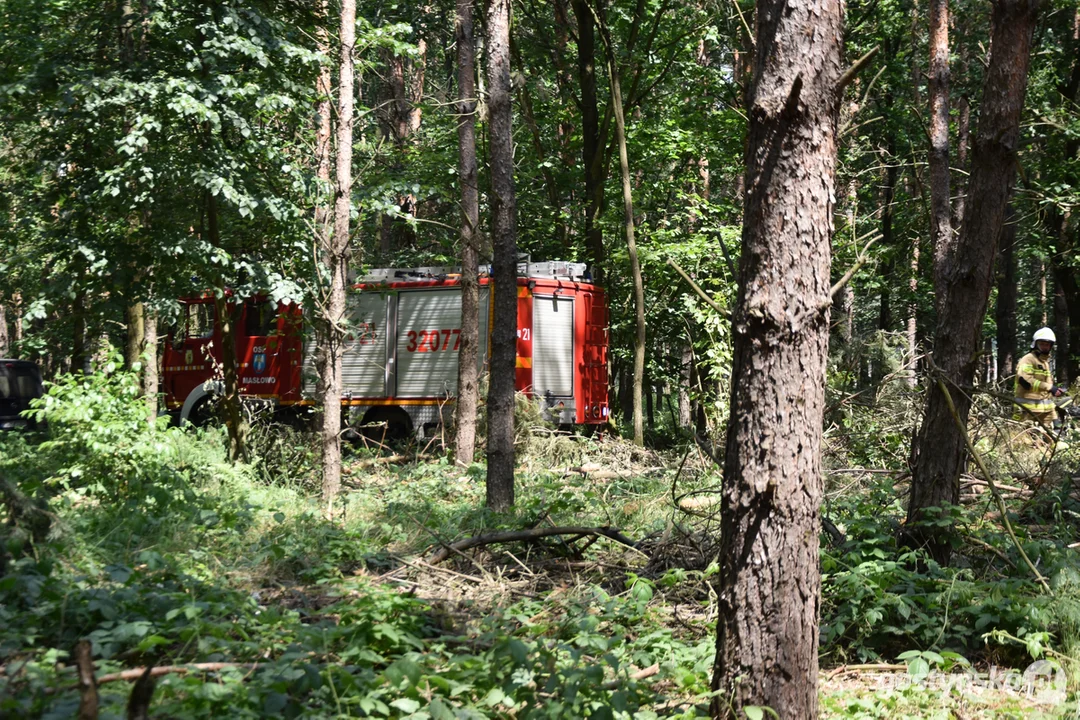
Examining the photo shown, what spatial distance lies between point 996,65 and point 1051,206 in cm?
1260

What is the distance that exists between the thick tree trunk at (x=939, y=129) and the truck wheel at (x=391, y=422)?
28.9 feet

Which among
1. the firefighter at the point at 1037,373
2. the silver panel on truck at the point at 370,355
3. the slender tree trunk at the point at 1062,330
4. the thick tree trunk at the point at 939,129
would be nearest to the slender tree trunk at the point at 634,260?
the silver panel on truck at the point at 370,355

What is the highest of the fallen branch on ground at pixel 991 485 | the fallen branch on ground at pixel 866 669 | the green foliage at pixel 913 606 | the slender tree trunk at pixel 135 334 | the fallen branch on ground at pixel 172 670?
the slender tree trunk at pixel 135 334

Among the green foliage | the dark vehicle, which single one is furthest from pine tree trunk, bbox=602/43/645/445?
the dark vehicle

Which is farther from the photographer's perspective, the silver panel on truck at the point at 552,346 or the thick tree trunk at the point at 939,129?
the silver panel on truck at the point at 552,346

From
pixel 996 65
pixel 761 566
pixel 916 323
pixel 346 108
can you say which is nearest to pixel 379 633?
pixel 761 566

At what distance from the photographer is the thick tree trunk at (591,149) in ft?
58.6

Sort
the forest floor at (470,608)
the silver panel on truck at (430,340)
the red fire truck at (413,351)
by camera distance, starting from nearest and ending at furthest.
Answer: the forest floor at (470,608)
the red fire truck at (413,351)
the silver panel on truck at (430,340)

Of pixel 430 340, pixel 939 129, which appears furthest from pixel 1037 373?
pixel 430 340

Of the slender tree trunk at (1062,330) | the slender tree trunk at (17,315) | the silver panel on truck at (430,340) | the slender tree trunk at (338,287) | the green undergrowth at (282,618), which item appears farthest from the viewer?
the slender tree trunk at (17,315)

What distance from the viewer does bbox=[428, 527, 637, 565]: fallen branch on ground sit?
6.65 meters

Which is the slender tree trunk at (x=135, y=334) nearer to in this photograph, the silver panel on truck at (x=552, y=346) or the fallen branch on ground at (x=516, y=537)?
the silver panel on truck at (x=552, y=346)

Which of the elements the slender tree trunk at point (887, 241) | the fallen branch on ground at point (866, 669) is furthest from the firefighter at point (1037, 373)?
the slender tree trunk at point (887, 241)

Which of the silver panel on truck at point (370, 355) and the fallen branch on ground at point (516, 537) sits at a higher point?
the silver panel on truck at point (370, 355)
